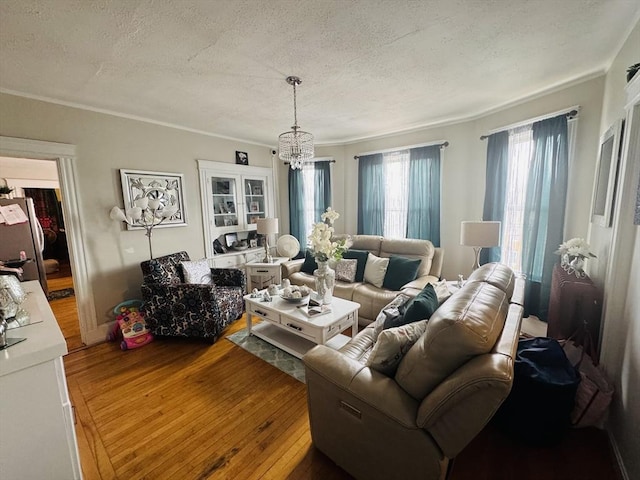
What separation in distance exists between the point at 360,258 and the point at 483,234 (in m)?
1.43

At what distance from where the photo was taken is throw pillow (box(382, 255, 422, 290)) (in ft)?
10.2

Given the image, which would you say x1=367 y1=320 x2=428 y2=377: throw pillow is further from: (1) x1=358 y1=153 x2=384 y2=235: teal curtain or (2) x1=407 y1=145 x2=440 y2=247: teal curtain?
(1) x1=358 y1=153 x2=384 y2=235: teal curtain

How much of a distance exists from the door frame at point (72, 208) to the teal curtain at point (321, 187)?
312cm

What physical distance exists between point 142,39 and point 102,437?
2.58 m

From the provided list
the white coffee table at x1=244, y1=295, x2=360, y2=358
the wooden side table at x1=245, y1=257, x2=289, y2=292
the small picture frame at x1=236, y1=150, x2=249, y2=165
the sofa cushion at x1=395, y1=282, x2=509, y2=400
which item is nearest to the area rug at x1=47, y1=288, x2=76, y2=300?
the wooden side table at x1=245, y1=257, x2=289, y2=292

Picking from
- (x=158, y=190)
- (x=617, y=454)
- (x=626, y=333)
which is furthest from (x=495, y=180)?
(x=158, y=190)

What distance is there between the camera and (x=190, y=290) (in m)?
2.78

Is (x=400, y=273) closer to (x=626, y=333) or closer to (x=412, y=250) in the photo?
(x=412, y=250)

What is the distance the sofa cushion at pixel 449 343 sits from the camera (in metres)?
1.05

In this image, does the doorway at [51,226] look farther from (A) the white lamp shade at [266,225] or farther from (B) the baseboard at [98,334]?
(A) the white lamp shade at [266,225]

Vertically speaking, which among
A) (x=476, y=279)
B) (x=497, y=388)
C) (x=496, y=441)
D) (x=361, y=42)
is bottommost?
(x=496, y=441)

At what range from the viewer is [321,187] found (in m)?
4.61

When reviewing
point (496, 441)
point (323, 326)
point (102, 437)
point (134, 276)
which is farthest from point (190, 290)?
point (496, 441)

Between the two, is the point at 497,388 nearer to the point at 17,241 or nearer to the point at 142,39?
the point at 142,39
